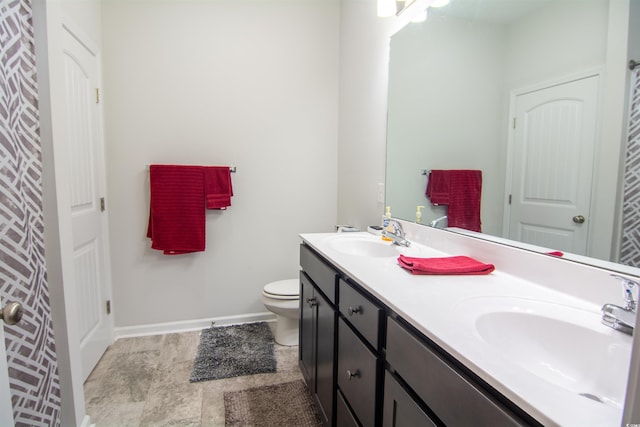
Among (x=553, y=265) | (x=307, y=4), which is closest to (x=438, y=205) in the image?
(x=553, y=265)

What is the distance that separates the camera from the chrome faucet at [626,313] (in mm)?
705

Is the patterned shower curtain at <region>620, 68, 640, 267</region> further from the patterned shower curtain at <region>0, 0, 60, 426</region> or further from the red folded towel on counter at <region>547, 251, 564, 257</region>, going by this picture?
the patterned shower curtain at <region>0, 0, 60, 426</region>

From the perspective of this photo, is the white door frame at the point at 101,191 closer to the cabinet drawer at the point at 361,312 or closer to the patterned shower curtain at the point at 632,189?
the cabinet drawer at the point at 361,312

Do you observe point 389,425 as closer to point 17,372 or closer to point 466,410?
point 466,410

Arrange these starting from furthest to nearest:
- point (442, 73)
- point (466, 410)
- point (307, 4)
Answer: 1. point (307, 4)
2. point (442, 73)
3. point (466, 410)

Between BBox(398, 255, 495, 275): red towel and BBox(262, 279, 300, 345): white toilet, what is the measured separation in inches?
45.4

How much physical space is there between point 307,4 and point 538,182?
2.31m

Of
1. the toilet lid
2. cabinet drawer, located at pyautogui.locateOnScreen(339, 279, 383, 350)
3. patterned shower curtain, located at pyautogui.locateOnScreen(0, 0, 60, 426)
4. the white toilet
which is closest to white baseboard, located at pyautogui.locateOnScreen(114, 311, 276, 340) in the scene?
the white toilet

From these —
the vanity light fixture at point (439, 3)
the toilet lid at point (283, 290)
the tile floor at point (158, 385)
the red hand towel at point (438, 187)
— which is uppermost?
the vanity light fixture at point (439, 3)

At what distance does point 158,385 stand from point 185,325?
70 centimetres

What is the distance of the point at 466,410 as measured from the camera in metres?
0.62

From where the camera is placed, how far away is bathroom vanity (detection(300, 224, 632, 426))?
1.83ft

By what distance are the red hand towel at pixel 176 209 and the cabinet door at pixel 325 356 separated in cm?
129

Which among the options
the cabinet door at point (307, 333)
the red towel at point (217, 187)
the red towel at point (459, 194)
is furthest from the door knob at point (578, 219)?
the red towel at point (217, 187)
